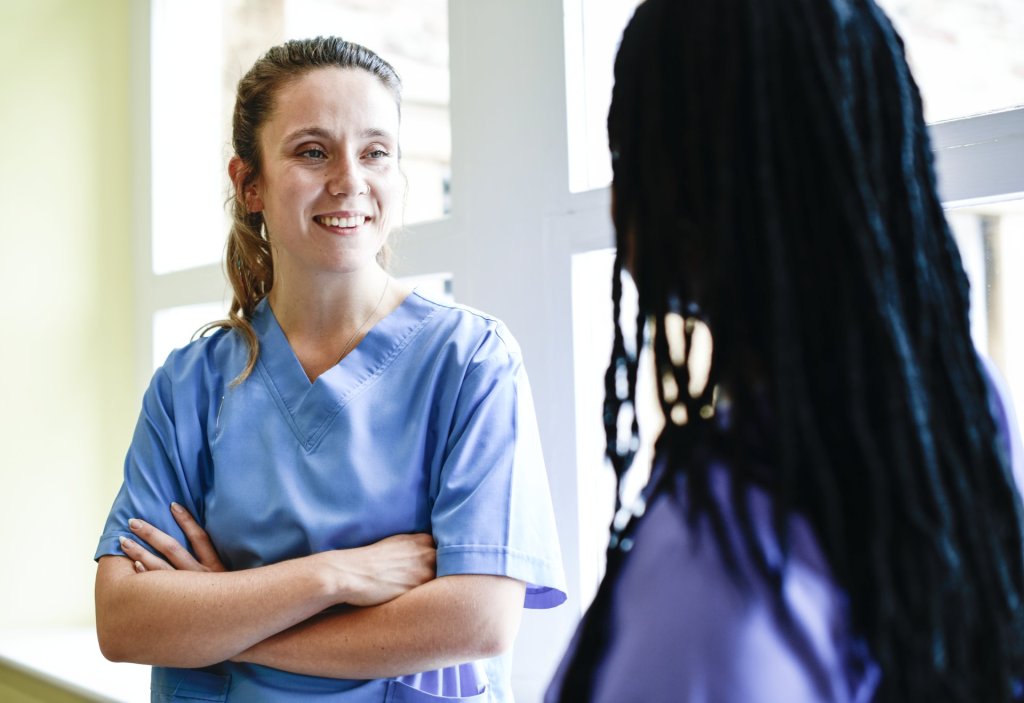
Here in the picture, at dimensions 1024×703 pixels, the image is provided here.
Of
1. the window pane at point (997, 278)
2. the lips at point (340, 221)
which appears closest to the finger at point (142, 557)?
the lips at point (340, 221)

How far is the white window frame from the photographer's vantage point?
1589 mm

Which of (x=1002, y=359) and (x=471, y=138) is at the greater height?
(x=471, y=138)

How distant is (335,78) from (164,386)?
493mm

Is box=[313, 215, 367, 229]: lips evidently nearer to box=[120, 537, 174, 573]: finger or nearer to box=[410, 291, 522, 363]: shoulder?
box=[410, 291, 522, 363]: shoulder

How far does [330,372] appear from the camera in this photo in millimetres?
1275

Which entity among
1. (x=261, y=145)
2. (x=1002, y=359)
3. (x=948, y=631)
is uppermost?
(x=261, y=145)

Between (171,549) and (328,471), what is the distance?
0.23m

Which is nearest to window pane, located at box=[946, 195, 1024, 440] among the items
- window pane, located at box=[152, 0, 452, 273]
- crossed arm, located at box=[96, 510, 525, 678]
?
crossed arm, located at box=[96, 510, 525, 678]

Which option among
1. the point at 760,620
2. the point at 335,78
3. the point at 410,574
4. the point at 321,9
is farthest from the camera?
the point at 321,9

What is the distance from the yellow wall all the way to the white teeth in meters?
1.50

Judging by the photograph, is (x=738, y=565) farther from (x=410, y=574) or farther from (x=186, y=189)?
(x=186, y=189)

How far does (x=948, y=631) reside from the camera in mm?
497

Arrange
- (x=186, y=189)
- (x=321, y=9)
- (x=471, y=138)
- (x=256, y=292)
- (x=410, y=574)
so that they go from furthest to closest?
(x=186, y=189) → (x=321, y=9) → (x=471, y=138) → (x=256, y=292) → (x=410, y=574)

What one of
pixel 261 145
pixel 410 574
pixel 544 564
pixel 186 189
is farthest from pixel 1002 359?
pixel 186 189
